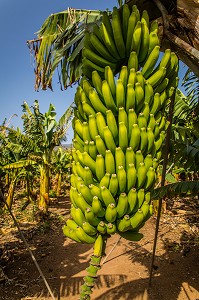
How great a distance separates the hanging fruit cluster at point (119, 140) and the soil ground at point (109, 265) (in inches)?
50.2

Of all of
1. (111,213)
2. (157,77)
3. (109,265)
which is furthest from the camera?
(109,265)

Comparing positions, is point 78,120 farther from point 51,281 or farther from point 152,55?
point 51,281

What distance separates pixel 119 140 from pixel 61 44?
247 cm

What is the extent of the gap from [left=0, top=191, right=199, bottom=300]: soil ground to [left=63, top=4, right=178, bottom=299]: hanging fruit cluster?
4.18 feet

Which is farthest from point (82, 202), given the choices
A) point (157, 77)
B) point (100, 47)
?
point (100, 47)

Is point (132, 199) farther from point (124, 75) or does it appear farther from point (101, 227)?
point (124, 75)

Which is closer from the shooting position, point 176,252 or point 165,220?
point 176,252

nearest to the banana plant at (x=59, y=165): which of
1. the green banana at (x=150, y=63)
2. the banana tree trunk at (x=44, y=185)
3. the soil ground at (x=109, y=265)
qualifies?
the banana tree trunk at (x=44, y=185)

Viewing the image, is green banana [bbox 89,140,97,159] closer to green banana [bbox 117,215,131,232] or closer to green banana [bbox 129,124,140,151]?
green banana [bbox 129,124,140,151]

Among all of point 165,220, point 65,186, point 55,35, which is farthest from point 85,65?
point 65,186

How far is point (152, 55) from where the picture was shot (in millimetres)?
1434

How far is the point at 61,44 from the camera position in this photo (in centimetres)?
335

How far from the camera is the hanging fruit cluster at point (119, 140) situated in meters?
1.24

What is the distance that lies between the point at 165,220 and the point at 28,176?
3.97 meters
